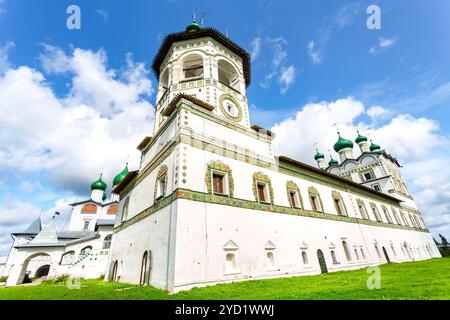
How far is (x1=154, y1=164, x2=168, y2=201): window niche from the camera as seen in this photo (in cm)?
1023

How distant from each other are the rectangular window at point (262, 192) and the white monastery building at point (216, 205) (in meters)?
0.06

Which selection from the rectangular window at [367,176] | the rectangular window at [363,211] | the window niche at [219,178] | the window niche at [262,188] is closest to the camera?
the window niche at [219,178]

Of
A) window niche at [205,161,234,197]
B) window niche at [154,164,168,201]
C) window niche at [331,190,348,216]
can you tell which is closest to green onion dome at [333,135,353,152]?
window niche at [331,190,348,216]

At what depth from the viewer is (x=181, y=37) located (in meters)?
15.3

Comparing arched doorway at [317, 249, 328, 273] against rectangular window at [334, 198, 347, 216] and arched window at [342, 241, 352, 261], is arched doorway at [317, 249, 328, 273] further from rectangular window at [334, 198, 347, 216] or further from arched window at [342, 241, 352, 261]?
rectangular window at [334, 198, 347, 216]

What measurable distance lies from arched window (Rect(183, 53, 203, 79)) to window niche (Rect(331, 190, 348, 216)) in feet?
43.2

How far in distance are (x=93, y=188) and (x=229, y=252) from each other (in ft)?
126

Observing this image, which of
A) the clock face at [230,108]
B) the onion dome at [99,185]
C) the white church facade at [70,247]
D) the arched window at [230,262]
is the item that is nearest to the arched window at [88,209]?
the white church facade at [70,247]

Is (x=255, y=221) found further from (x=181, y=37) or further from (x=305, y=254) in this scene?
(x=181, y=37)

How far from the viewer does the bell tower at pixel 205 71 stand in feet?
43.6

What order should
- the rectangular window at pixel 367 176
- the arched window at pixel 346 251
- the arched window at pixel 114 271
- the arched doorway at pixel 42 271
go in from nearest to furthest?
the arched window at pixel 114 271
the arched window at pixel 346 251
the arched doorway at pixel 42 271
the rectangular window at pixel 367 176

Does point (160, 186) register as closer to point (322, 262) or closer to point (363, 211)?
point (322, 262)

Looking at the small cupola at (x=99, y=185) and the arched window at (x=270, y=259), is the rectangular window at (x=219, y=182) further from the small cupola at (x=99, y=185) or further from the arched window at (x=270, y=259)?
the small cupola at (x=99, y=185)

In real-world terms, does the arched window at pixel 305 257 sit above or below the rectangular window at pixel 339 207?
below
